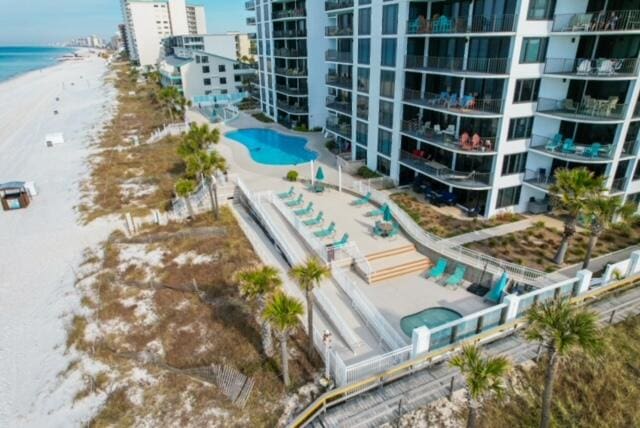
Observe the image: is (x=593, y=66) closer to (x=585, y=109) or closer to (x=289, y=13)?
(x=585, y=109)

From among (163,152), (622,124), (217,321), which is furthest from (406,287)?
(163,152)

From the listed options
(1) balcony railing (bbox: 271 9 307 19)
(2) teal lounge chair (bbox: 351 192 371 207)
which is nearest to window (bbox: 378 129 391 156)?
(2) teal lounge chair (bbox: 351 192 371 207)

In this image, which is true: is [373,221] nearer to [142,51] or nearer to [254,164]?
[254,164]

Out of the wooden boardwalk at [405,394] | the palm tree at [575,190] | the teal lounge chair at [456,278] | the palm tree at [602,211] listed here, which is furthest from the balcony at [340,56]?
the wooden boardwalk at [405,394]

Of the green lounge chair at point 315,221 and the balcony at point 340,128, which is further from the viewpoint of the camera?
the balcony at point 340,128

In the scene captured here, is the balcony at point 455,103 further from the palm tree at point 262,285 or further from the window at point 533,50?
the palm tree at point 262,285

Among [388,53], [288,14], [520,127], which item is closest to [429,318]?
[520,127]
